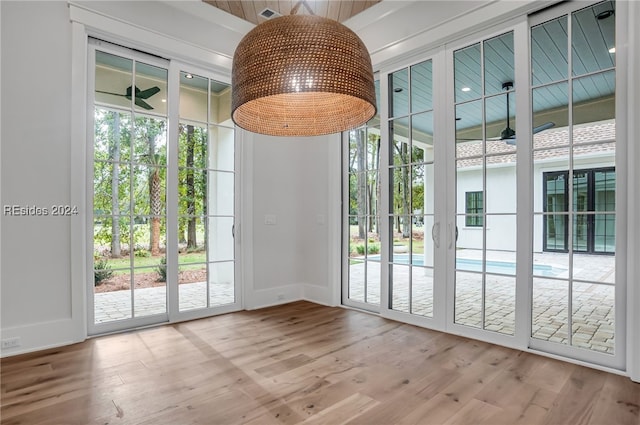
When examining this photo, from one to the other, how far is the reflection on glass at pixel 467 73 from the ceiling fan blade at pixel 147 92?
9.71 ft

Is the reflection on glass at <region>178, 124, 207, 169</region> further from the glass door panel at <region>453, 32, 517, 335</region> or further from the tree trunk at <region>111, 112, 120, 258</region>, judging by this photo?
the glass door panel at <region>453, 32, 517, 335</region>

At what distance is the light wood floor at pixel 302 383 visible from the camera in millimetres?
1894

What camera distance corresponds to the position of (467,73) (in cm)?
326

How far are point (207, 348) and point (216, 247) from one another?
1.34 m

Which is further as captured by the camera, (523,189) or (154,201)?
(154,201)

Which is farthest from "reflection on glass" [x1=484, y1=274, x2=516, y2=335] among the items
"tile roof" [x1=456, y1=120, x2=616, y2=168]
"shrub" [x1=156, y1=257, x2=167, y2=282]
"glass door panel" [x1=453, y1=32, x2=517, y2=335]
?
"shrub" [x1=156, y1=257, x2=167, y2=282]

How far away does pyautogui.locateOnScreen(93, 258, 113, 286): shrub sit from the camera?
3234mm

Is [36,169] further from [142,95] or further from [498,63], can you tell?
[498,63]

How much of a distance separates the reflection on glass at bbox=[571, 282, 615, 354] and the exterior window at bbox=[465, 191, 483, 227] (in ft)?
2.85

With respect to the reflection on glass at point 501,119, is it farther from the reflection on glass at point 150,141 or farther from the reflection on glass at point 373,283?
the reflection on glass at point 150,141

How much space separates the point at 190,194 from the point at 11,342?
1.89 m

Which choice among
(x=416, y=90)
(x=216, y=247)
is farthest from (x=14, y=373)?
(x=416, y=90)

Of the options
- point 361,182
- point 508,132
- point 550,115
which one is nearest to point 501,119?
point 508,132

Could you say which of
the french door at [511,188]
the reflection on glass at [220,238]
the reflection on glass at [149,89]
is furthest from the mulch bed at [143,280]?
the french door at [511,188]
